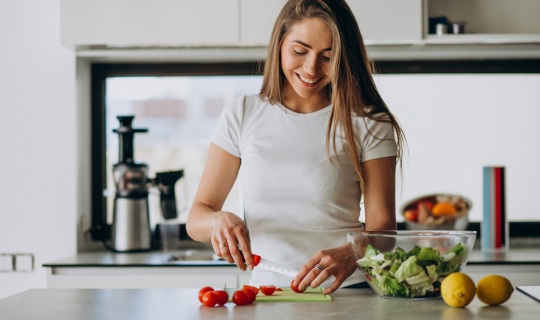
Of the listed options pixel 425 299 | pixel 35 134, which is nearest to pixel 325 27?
pixel 425 299

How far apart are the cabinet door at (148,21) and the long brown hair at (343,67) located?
3.36ft

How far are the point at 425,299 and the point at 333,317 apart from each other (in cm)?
25

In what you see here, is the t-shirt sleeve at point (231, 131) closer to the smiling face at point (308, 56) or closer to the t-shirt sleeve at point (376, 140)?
the smiling face at point (308, 56)

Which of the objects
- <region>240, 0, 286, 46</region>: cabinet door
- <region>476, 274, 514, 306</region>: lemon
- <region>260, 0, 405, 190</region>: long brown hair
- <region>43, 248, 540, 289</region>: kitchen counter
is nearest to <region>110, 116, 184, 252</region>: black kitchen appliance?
<region>43, 248, 540, 289</region>: kitchen counter

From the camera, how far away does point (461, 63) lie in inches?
124

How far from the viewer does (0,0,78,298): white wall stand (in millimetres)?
2934

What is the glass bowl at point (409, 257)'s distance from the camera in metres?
1.39

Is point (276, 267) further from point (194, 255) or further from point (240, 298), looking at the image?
point (194, 255)

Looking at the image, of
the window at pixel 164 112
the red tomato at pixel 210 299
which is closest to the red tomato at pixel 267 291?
the red tomato at pixel 210 299

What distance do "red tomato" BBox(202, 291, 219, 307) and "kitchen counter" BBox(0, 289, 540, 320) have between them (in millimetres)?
12

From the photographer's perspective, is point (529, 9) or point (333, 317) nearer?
point (333, 317)

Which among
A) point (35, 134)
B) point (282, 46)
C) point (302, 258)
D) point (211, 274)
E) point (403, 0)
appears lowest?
point (211, 274)

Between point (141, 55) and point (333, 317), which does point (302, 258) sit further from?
point (141, 55)

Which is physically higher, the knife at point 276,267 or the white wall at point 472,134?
the white wall at point 472,134
